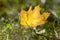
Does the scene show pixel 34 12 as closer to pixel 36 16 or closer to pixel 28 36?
Answer: pixel 36 16

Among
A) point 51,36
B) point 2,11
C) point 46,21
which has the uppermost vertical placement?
point 2,11

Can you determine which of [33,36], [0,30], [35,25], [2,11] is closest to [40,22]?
[35,25]

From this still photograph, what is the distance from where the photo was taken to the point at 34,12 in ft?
3.83

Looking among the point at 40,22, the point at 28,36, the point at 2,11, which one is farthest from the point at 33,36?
the point at 2,11

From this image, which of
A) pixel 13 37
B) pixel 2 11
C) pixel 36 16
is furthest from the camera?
pixel 2 11

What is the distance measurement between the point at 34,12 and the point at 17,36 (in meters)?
0.19

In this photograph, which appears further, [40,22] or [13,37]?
[40,22]

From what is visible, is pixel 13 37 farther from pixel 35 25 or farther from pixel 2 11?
pixel 2 11

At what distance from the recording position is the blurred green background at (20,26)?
3.51ft

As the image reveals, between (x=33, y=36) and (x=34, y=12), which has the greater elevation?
(x=34, y=12)

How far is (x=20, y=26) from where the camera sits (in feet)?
3.86

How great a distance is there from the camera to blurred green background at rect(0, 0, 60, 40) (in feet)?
3.51

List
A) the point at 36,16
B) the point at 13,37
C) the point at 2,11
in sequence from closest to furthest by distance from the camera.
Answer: the point at 13,37 → the point at 36,16 → the point at 2,11

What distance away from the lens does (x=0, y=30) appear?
1115 millimetres
